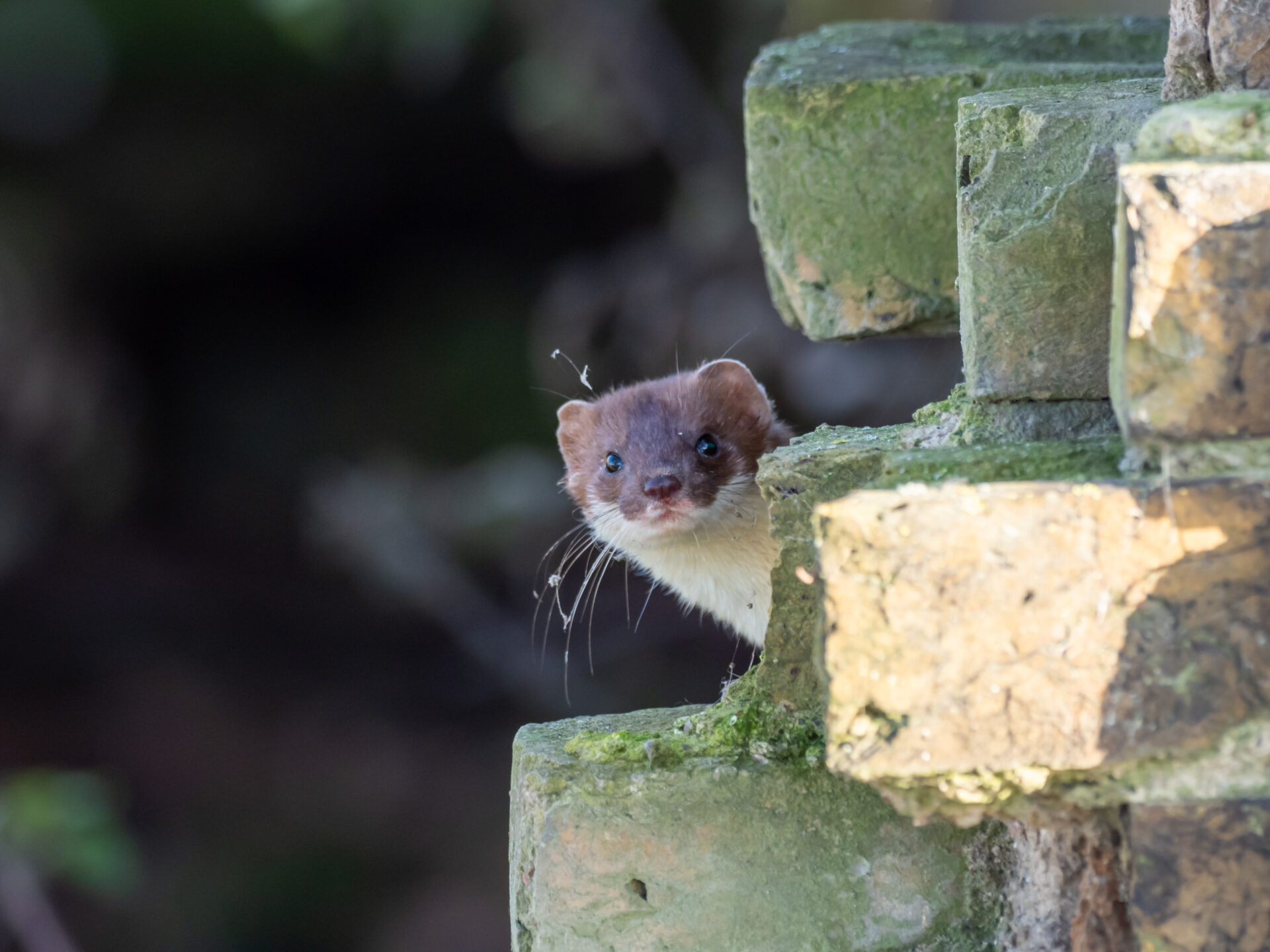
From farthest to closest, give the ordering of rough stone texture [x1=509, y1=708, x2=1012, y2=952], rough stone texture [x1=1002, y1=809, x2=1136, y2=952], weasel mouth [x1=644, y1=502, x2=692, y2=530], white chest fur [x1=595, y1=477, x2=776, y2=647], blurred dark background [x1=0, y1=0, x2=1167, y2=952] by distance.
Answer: blurred dark background [x1=0, y1=0, x2=1167, y2=952] < weasel mouth [x1=644, y1=502, x2=692, y2=530] < white chest fur [x1=595, y1=477, x2=776, y2=647] < rough stone texture [x1=509, y1=708, x2=1012, y2=952] < rough stone texture [x1=1002, y1=809, x2=1136, y2=952]

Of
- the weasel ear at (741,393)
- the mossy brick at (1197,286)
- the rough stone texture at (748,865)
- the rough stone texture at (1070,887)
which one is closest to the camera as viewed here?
the mossy brick at (1197,286)

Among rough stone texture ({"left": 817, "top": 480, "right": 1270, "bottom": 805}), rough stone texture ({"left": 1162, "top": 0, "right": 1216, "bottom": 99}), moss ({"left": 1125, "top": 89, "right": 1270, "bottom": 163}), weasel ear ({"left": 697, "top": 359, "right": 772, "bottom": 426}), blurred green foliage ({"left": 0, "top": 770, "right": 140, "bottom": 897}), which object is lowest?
blurred green foliage ({"left": 0, "top": 770, "right": 140, "bottom": 897})

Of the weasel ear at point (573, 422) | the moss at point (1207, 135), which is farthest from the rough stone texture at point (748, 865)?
the weasel ear at point (573, 422)

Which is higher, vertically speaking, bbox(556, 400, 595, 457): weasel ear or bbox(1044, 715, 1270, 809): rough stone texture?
bbox(1044, 715, 1270, 809): rough stone texture

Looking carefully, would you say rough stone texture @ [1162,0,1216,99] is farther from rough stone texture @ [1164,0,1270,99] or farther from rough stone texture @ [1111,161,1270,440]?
rough stone texture @ [1111,161,1270,440]

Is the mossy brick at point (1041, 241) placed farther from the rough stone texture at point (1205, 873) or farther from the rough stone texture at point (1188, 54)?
the rough stone texture at point (1205, 873)

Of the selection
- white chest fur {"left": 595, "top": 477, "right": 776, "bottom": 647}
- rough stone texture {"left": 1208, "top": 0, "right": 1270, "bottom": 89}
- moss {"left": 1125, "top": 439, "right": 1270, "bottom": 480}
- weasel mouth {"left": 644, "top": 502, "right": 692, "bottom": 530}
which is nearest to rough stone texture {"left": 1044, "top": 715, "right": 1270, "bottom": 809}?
moss {"left": 1125, "top": 439, "right": 1270, "bottom": 480}

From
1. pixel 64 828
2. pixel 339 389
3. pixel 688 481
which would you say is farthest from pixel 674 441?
pixel 339 389
